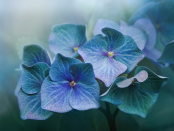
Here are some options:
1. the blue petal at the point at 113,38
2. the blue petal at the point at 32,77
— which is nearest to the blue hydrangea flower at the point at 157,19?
the blue petal at the point at 113,38

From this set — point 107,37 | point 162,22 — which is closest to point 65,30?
point 107,37

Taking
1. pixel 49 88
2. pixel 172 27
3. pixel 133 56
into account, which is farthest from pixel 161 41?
pixel 49 88

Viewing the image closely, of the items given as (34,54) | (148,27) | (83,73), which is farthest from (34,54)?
(148,27)

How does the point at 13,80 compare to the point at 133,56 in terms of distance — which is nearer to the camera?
the point at 133,56

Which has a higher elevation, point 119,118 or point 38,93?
point 38,93

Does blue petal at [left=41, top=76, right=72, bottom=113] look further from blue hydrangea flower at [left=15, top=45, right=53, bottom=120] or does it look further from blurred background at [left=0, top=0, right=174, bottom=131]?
blurred background at [left=0, top=0, right=174, bottom=131]

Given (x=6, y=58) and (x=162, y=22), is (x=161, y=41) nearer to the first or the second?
(x=162, y=22)
